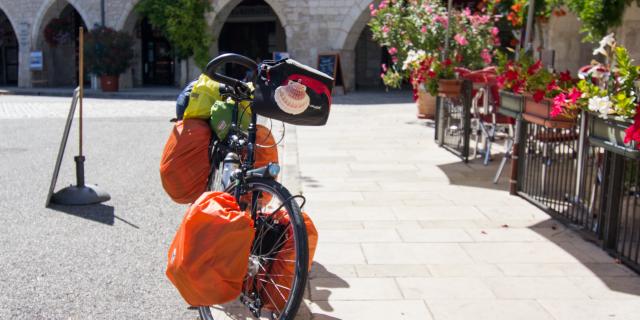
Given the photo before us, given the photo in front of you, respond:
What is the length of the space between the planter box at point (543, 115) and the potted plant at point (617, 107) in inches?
21.9

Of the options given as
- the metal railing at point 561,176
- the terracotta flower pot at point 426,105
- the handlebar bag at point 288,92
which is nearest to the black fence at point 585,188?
the metal railing at point 561,176

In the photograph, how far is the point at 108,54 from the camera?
66.8 ft

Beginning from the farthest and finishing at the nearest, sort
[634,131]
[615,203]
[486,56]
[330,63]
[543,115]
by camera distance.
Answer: [330,63] → [486,56] → [543,115] → [615,203] → [634,131]

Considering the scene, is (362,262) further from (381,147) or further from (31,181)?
Answer: (381,147)

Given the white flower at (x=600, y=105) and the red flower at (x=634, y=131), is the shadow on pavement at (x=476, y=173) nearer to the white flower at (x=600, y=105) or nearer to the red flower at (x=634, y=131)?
the white flower at (x=600, y=105)

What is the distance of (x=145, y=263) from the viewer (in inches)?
166

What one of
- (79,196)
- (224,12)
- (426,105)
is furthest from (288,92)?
(224,12)

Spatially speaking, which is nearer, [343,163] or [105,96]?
[343,163]

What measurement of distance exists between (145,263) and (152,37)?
2192cm

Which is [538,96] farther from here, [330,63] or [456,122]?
[330,63]

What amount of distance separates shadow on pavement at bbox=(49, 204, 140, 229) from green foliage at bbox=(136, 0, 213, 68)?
1516 cm

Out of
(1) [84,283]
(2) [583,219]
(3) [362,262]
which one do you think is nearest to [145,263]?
(1) [84,283]

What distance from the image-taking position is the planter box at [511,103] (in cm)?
568

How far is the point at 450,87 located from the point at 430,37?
9.44ft
